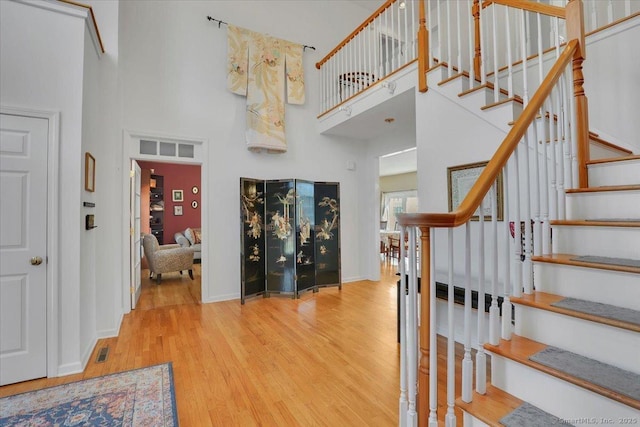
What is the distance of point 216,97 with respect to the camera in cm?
442

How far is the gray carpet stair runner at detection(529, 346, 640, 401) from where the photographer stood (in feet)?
3.42

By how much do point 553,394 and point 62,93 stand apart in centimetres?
368

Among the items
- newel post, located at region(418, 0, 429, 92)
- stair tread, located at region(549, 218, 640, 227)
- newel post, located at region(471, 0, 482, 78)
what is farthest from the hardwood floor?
newel post, located at region(471, 0, 482, 78)

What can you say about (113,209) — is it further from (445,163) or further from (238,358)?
(445,163)

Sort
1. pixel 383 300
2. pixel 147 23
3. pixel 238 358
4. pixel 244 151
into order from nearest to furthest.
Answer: pixel 238 358, pixel 147 23, pixel 383 300, pixel 244 151

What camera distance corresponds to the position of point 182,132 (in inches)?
165

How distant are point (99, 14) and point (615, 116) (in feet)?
17.4

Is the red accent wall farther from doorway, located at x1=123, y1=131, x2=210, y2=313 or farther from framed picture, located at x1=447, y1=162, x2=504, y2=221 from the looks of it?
framed picture, located at x1=447, y1=162, x2=504, y2=221

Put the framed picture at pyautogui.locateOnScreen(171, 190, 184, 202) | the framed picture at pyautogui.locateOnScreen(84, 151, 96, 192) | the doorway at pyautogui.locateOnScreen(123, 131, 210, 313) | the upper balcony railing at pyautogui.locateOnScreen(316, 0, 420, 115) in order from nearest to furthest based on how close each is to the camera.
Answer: the framed picture at pyautogui.locateOnScreen(84, 151, 96, 192), the doorway at pyautogui.locateOnScreen(123, 131, 210, 313), the upper balcony railing at pyautogui.locateOnScreen(316, 0, 420, 115), the framed picture at pyautogui.locateOnScreen(171, 190, 184, 202)

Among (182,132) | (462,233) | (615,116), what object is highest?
(182,132)

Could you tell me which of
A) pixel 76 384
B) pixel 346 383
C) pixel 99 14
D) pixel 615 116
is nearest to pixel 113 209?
pixel 76 384

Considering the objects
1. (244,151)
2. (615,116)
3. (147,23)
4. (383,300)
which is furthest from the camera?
(244,151)

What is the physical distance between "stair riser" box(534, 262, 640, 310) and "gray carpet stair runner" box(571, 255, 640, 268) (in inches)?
2.1

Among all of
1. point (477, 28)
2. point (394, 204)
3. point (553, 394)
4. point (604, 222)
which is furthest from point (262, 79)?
point (394, 204)
